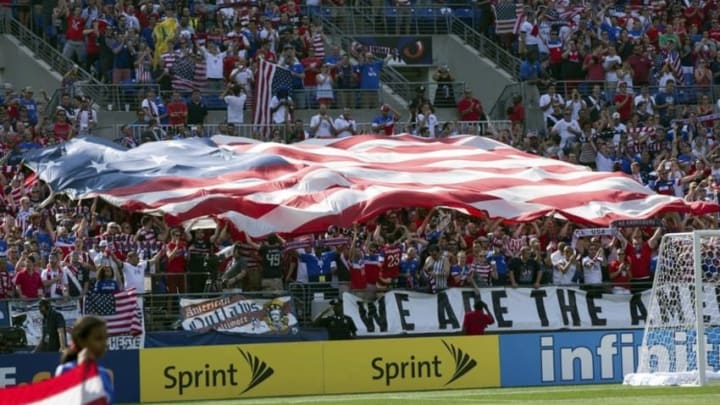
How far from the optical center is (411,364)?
23.8 metres

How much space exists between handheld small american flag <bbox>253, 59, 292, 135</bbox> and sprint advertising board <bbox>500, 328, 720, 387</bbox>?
10.9 m

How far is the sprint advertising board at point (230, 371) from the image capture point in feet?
74.1

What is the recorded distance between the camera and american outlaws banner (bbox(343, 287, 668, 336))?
2730 cm

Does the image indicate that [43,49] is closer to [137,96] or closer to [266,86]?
[137,96]

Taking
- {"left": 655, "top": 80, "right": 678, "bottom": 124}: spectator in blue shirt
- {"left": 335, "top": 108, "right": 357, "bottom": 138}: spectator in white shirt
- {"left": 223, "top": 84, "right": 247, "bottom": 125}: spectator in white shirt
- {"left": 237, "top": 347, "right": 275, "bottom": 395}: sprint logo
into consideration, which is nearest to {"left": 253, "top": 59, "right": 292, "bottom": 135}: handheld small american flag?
{"left": 223, "top": 84, "right": 247, "bottom": 125}: spectator in white shirt

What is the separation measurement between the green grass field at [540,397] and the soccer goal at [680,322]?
49cm

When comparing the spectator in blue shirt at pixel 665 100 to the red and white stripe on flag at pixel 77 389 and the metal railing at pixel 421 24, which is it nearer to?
the metal railing at pixel 421 24

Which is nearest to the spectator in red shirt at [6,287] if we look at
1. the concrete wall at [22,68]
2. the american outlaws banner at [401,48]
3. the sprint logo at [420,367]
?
the sprint logo at [420,367]

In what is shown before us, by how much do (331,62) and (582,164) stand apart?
567cm

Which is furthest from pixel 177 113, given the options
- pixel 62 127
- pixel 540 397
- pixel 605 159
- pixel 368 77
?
pixel 540 397

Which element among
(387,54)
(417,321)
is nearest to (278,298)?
(417,321)

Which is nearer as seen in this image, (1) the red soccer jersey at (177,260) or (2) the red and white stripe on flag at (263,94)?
(1) the red soccer jersey at (177,260)

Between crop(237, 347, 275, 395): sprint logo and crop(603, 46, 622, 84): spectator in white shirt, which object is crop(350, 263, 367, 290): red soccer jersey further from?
crop(603, 46, 622, 84): spectator in white shirt

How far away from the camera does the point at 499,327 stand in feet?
90.8
